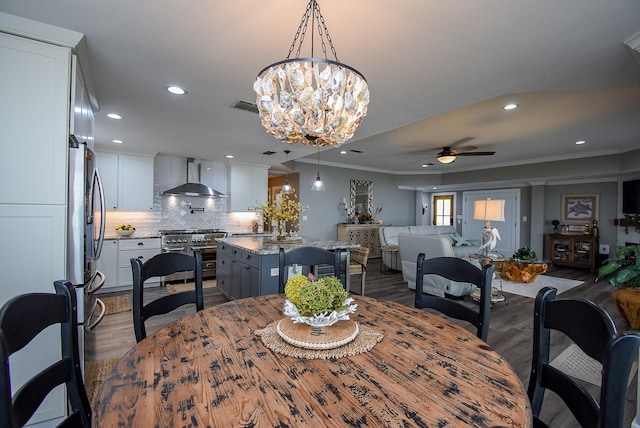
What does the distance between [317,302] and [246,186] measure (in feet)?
17.9

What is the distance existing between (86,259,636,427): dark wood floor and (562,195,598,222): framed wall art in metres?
2.21

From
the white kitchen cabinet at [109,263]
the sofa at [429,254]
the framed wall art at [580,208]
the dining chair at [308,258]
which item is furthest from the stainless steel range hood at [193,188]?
the framed wall art at [580,208]

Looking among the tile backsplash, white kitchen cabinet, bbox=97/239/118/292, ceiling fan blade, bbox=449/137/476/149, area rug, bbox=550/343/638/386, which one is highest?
ceiling fan blade, bbox=449/137/476/149

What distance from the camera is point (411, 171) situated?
883cm

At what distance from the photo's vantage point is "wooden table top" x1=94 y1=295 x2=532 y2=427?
29.2 inches

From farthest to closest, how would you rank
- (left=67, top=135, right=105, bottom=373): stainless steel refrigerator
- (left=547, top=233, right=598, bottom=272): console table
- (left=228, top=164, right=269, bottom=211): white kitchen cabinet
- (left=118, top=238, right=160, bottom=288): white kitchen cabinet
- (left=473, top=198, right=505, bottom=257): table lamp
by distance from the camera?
1. (left=547, top=233, right=598, bottom=272): console table
2. (left=228, top=164, right=269, bottom=211): white kitchen cabinet
3. (left=118, top=238, right=160, bottom=288): white kitchen cabinet
4. (left=473, top=198, right=505, bottom=257): table lamp
5. (left=67, top=135, right=105, bottom=373): stainless steel refrigerator

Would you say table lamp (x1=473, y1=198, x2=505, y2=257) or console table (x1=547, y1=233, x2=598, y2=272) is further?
console table (x1=547, y1=233, x2=598, y2=272)

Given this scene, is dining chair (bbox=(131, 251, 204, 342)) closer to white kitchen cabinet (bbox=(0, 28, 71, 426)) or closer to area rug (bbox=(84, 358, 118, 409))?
white kitchen cabinet (bbox=(0, 28, 71, 426))

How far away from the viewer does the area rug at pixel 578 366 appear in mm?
2395

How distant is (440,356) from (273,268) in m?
2.41

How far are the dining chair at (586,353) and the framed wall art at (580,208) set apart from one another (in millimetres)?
8252

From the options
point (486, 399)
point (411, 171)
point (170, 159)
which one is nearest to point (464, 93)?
point (486, 399)

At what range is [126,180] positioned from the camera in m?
5.06

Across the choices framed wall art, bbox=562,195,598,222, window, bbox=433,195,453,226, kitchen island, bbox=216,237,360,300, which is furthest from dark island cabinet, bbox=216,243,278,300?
window, bbox=433,195,453,226
